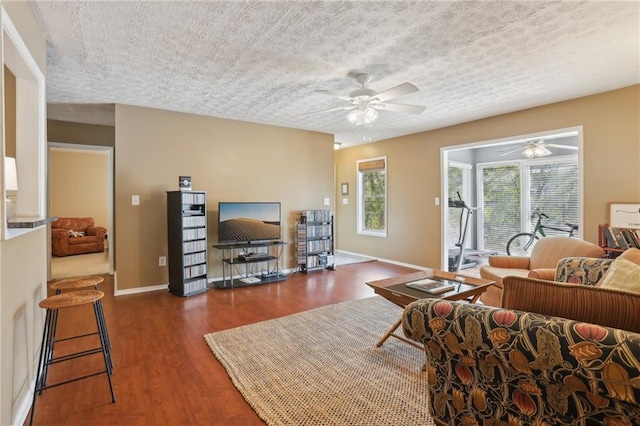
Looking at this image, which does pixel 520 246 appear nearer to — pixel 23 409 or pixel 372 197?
pixel 372 197

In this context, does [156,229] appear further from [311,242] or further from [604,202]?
[604,202]

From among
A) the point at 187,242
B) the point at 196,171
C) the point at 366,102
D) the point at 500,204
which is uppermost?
the point at 366,102

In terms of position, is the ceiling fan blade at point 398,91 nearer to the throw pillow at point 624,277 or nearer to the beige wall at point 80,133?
the throw pillow at point 624,277

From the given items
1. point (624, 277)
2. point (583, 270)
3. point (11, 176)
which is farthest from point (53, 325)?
point (583, 270)

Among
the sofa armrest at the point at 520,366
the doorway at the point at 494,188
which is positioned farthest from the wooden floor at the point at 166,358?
the doorway at the point at 494,188

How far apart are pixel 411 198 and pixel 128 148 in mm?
4714

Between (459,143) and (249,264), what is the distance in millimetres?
3980

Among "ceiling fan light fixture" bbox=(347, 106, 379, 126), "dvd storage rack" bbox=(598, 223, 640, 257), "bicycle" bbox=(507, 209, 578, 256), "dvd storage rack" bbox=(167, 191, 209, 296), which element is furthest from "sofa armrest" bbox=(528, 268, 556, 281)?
"dvd storage rack" bbox=(167, 191, 209, 296)

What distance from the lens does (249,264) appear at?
211 inches

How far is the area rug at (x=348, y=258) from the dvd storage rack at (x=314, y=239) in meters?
0.77

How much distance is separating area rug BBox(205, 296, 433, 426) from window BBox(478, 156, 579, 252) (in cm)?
463

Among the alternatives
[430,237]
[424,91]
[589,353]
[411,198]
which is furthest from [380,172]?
[589,353]

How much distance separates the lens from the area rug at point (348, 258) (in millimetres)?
6593

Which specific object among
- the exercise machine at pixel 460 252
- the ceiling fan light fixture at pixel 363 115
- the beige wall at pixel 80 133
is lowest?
the exercise machine at pixel 460 252
